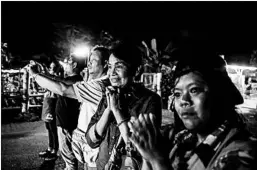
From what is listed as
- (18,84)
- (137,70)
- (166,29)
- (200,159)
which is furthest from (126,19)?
(200,159)

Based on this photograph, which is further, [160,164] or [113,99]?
[113,99]

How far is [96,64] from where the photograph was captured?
3465 millimetres

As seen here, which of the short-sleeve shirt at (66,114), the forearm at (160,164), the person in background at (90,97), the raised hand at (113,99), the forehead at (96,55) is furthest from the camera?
the short-sleeve shirt at (66,114)

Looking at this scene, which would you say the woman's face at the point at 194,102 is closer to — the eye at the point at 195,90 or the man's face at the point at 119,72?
the eye at the point at 195,90

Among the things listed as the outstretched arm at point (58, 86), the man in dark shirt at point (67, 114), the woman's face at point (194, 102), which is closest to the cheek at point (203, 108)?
the woman's face at point (194, 102)

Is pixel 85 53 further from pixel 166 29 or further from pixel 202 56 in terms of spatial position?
pixel 166 29

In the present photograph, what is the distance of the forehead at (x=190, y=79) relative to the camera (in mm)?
1427

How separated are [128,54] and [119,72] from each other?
20 cm

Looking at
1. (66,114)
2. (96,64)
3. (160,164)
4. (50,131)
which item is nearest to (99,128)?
(160,164)

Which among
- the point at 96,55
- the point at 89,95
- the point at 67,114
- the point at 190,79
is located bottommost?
the point at 67,114

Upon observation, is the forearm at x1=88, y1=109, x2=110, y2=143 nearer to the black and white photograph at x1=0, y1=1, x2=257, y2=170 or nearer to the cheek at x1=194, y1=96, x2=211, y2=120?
the black and white photograph at x1=0, y1=1, x2=257, y2=170

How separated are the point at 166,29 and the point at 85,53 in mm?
16913

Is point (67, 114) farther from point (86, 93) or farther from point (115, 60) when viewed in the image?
point (115, 60)

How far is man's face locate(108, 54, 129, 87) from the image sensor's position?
240 cm
